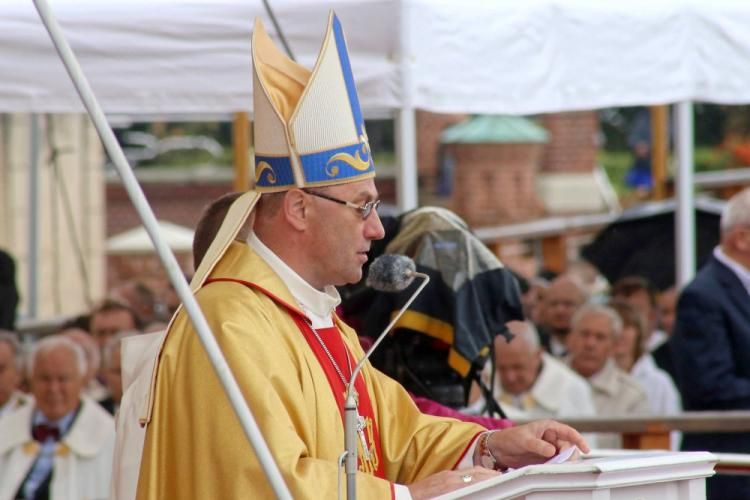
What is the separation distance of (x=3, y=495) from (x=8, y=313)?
70.4 inches

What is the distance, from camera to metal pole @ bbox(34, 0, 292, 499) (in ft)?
8.99

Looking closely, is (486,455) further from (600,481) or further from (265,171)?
(265,171)

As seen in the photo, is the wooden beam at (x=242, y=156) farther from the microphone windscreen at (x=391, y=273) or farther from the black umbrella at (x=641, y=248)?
the microphone windscreen at (x=391, y=273)

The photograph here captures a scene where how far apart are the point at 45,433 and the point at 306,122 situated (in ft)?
10.6

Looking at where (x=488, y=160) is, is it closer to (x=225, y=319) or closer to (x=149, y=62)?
(x=149, y=62)

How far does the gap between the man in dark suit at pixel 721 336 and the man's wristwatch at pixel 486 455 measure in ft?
7.48

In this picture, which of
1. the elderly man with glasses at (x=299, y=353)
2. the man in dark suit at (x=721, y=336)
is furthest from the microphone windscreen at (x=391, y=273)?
the man in dark suit at (x=721, y=336)

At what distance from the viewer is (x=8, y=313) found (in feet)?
25.0

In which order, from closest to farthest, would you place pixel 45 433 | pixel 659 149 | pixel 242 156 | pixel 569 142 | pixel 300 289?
pixel 300 289 < pixel 45 433 < pixel 242 156 < pixel 659 149 < pixel 569 142

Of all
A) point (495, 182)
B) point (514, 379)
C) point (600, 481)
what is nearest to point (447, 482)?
point (600, 481)

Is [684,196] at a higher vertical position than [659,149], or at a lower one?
lower

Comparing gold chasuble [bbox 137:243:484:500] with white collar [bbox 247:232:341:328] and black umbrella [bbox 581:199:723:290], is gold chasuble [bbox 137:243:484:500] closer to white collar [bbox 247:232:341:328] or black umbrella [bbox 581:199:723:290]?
white collar [bbox 247:232:341:328]

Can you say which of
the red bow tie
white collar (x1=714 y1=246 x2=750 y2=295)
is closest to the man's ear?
white collar (x1=714 y1=246 x2=750 y2=295)

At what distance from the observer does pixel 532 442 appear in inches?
134
